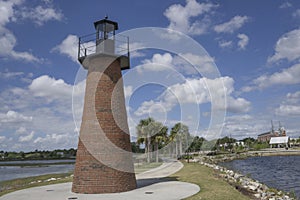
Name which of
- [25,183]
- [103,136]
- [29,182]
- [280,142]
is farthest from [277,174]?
[280,142]

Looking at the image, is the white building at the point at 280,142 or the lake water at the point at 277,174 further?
the white building at the point at 280,142

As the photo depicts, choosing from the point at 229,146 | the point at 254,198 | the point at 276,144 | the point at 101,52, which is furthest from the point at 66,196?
the point at 276,144

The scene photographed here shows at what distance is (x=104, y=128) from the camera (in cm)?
1376

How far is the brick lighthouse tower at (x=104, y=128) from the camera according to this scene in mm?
13531

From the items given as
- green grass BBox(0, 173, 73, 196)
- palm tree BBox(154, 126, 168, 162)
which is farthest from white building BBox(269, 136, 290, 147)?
green grass BBox(0, 173, 73, 196)

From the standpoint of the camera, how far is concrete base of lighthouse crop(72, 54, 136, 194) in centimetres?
1352

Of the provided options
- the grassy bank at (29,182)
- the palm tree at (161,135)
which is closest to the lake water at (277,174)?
the palm tree at (161,135)

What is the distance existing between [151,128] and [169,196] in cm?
3309

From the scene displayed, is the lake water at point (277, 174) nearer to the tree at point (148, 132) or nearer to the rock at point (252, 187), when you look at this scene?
the rock at point (252, 187)

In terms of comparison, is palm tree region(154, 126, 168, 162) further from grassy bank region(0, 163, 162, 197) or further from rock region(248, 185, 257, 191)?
rock region(248, 185, 257, 191)

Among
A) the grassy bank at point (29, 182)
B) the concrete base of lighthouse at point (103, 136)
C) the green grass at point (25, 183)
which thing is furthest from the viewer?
the grassy bank at point (29, 182)

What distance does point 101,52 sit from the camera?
554 inches

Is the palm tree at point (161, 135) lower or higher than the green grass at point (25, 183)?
higher

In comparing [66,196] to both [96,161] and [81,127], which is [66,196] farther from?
[81,127]
